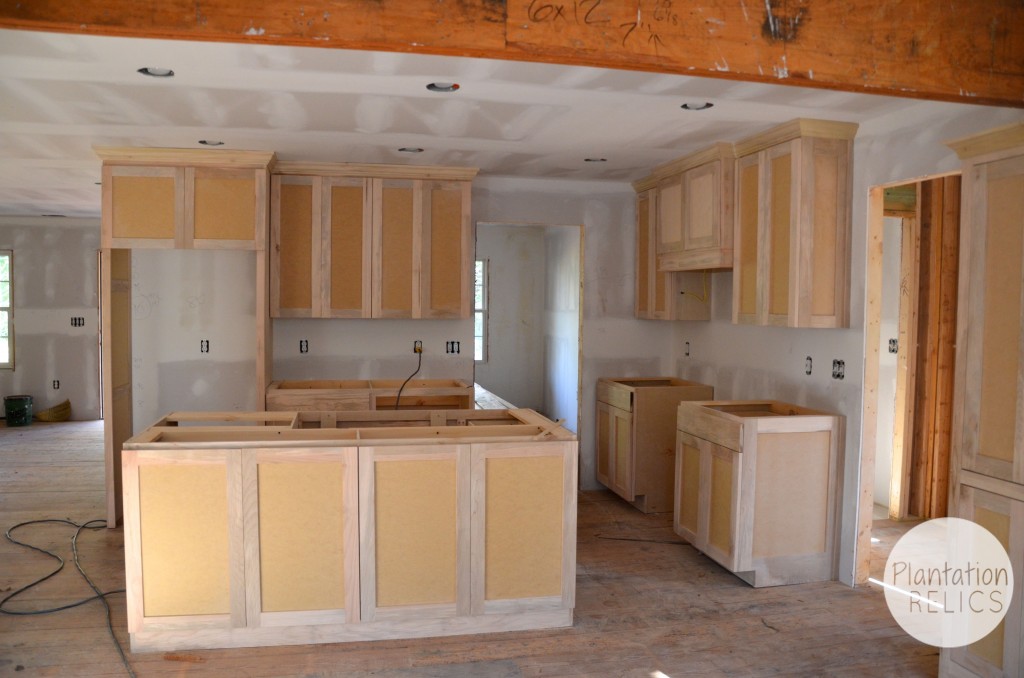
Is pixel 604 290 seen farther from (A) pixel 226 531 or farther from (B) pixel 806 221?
(A) pixel 226 531

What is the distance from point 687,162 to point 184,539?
374 cm

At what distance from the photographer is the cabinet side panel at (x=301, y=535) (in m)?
3.27

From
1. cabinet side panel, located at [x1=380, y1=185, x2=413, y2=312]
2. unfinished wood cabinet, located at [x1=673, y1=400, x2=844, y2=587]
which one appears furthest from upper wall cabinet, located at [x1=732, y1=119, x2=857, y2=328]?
cabinet side panel, located at [x1=380, y1=185, x2=413, y2=312]

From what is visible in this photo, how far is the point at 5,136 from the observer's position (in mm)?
4535

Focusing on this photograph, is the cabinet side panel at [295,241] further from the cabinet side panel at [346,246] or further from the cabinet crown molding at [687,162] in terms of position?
the cabinet crown molding at [687,162]

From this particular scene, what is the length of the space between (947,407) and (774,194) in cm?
228

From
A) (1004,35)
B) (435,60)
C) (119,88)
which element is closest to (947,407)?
(1004,35)

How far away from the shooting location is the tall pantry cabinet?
2779 mm

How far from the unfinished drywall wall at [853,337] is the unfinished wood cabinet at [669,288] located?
0.30 metres


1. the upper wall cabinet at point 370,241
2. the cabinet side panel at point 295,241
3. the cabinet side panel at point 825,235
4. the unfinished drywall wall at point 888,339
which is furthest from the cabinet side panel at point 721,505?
the cabinet side panel at point 295,241

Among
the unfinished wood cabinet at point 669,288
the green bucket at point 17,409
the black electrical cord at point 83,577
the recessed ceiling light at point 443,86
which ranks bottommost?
the black electrical cord at point 83,577

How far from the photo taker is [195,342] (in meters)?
5.32

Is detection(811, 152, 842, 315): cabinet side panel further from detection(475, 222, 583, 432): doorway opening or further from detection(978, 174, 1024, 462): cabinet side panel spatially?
detection(475, 222, 583, 432): doorway opening

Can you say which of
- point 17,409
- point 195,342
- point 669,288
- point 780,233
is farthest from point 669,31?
point 17,409
